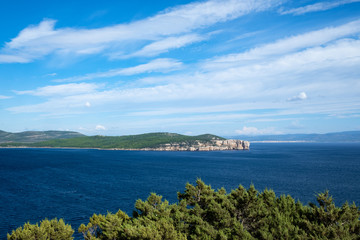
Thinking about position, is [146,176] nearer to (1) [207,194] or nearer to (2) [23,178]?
(2) [23,178]

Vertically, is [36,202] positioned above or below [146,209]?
below

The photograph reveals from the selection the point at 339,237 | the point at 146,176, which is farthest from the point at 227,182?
the point at 339,237

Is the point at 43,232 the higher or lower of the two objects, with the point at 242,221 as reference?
higher

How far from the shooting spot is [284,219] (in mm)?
35406

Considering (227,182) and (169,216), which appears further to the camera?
(227,182)

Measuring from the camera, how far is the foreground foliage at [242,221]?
3139cm

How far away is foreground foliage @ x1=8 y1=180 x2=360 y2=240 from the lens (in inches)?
1236

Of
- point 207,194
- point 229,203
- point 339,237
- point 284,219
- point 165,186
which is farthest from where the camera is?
point 165,186

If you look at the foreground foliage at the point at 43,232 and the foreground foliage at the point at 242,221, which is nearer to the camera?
the foreground foliage at the point at 242,221

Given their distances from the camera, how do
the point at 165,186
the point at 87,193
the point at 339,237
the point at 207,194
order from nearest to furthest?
1. the point at 339,237
2. the point at 207,194
3. the point at 87,193
4. the point at 165,186

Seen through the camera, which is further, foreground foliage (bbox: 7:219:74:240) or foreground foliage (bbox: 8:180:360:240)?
foreground foliage (bbox: 7:219:74:240)

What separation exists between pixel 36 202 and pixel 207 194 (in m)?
59.0

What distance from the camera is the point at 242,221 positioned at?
130 ft

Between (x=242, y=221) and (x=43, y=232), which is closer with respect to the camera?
(x=43, y=232)
